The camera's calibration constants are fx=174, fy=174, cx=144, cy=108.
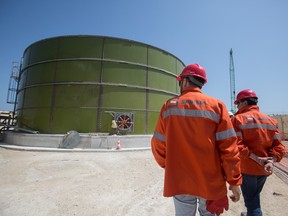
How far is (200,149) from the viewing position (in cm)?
160

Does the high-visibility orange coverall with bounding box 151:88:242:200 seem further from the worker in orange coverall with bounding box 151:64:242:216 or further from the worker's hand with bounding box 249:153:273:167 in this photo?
the worker's hand with bounding box 249:153:273:167

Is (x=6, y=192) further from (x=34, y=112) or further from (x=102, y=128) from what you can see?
(x=34, y=112)

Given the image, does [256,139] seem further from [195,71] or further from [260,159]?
[195,71]

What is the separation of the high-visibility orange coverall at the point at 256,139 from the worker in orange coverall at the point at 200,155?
78 cm

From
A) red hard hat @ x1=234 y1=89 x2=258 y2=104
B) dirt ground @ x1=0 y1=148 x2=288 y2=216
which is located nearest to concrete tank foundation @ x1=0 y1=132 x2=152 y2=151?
dirt ground @ x1=0 y1=148 x2=288 y2=216

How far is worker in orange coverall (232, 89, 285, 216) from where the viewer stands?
7.23ft

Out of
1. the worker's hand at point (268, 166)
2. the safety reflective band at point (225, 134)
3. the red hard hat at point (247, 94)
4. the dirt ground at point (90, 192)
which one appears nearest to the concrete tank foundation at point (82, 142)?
the dirt ground at point (90, 192)

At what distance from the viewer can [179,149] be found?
5.50 feet

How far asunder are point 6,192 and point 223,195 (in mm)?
4656

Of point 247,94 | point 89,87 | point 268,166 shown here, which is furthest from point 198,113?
point 89,87

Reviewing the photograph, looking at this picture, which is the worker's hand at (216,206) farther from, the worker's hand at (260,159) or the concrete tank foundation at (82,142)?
the concrete tank foundation at (82,142)

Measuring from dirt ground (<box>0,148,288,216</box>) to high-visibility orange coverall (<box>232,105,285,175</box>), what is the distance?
1365 millimetres

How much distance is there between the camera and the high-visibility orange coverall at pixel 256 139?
7.31 feet

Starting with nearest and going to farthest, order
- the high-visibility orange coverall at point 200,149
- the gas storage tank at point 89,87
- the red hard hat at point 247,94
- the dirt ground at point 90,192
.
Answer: the high-visibility orange coverall at point 200,149 < the red hard hat at point 247,94 < the dirt ground at point 90,192 < the gas storage tank at point 89,87
